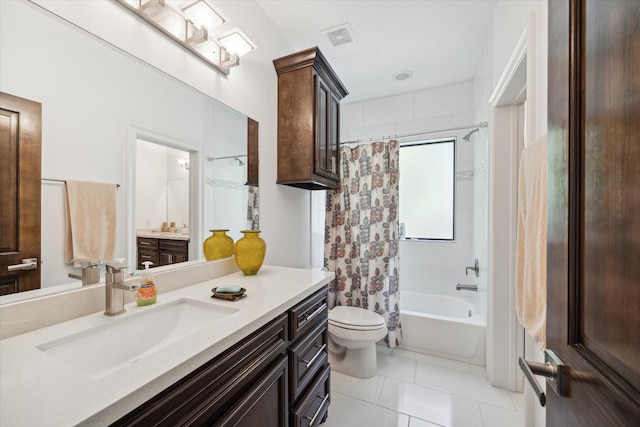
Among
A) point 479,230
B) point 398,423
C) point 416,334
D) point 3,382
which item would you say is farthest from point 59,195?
point 479,230

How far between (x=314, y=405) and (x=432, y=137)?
2.74 m

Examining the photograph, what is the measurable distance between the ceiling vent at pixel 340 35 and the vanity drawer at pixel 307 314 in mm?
A: 1876

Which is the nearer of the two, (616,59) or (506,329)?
(616,59)

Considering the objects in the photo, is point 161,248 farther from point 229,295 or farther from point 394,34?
point 394,34

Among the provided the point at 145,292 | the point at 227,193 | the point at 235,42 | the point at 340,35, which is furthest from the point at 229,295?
the point at 340,35

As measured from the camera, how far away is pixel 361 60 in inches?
93.1

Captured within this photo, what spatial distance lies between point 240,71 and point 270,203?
0.88 meters

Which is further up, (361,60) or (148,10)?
(361,60)

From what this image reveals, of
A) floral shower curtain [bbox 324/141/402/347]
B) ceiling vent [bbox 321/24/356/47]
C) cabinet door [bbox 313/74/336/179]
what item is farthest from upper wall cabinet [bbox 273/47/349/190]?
floral shower curtain [bbox 324/141/402/347]

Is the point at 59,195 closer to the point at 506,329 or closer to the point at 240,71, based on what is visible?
the point at 240,71

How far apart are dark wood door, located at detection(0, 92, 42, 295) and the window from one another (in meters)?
2.99

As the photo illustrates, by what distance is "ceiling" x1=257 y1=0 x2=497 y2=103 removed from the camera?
177 cm

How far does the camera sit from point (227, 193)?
61.3 inches

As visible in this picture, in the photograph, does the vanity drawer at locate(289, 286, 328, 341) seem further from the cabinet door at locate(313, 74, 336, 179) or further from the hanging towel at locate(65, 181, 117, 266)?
the cabinet door at locate(313, 74, 336, 179)
